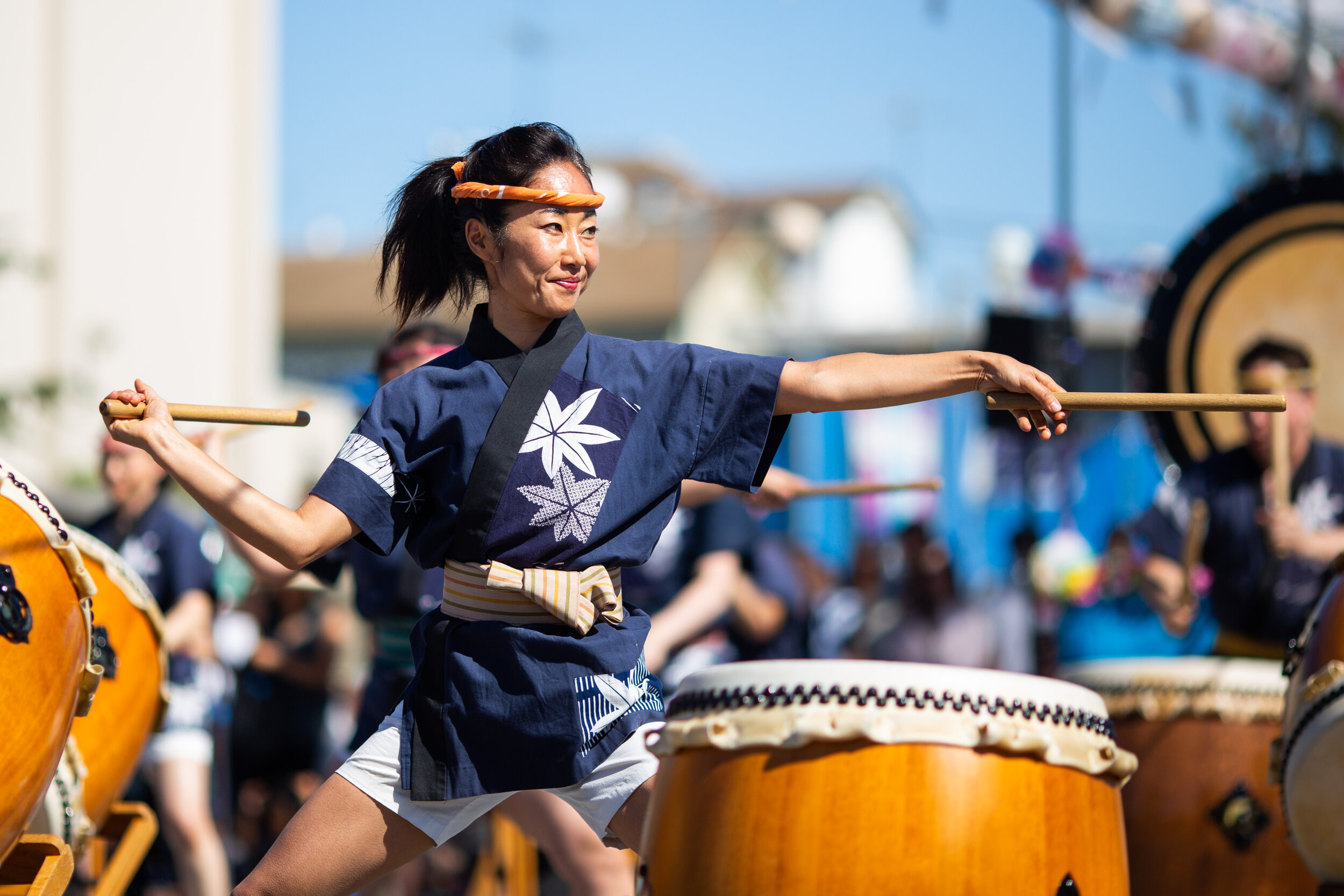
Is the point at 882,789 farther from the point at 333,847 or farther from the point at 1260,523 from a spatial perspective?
the point at 1260,523

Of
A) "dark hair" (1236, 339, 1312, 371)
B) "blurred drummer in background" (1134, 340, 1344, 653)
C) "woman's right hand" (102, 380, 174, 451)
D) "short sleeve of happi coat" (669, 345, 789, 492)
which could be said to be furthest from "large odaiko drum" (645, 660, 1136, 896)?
"dark hair" (1236, 339, 1312, 371)

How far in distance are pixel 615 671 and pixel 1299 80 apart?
6972 mm

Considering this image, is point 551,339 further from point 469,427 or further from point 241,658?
point 241,658

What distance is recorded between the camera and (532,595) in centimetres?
218

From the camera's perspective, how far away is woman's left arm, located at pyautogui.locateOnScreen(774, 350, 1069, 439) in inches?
84.2

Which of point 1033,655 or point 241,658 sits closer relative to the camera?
point 241,658

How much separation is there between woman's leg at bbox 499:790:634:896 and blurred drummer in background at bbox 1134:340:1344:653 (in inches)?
81.5

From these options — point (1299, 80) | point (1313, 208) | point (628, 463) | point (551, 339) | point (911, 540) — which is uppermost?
point (1299, 80)

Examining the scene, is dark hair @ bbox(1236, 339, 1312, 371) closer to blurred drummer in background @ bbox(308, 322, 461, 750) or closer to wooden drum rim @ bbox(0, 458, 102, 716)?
blurred drummer in background @ bbox(308, 322, 461, 750)

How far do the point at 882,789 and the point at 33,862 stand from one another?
1461 mm

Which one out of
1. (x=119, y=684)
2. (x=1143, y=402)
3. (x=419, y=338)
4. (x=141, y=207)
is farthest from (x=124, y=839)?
(x=141, y=207)

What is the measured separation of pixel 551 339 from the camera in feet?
7.70

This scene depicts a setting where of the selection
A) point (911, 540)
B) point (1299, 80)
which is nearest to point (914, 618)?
point (911, 540)

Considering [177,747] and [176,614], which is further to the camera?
[177,747]
